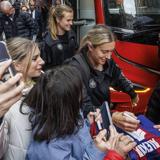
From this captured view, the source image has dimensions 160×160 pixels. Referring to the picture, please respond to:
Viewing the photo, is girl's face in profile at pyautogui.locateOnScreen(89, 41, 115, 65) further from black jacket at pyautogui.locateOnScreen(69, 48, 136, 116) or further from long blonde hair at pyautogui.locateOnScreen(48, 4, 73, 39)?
long blonde hair at pyautogui.locateOnScreen(48, 4, 73, 39)

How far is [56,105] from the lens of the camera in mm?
2062

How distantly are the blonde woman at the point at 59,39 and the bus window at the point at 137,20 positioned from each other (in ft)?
2.29

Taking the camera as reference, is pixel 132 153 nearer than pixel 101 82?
Yes

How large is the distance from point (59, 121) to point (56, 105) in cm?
8

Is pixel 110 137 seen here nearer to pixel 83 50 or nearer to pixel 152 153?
pixel 152 153

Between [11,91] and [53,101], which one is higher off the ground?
[11,91]

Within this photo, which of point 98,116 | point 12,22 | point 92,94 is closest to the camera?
point 98,116

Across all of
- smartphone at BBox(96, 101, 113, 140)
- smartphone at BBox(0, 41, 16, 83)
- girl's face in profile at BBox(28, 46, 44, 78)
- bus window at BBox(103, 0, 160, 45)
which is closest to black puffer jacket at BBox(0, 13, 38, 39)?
bus window at BBox(103, 0, 160, 45)

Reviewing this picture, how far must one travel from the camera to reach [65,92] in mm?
2066

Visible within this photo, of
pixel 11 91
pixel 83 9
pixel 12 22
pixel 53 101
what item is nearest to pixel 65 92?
pixel 53 101

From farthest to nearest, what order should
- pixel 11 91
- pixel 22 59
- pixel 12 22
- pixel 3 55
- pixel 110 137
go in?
pixel 12 22, pixel 22 59, pixel 110 137, pixel 3 55, pixel 11 91

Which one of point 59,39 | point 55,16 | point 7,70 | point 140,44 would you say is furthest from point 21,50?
point 55,16

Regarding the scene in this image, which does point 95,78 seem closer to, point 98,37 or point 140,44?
point 98,37

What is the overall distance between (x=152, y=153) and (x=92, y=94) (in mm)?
883
